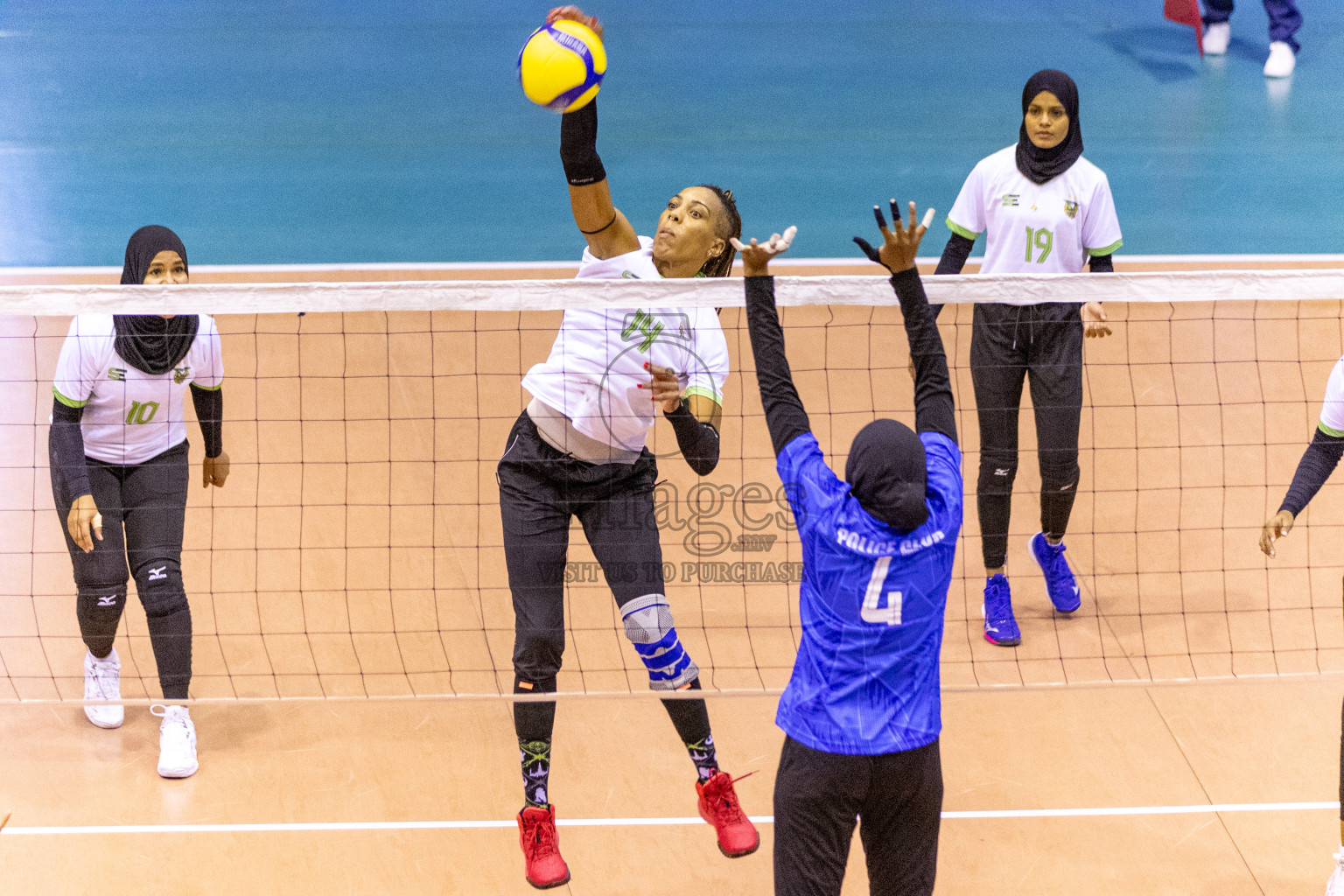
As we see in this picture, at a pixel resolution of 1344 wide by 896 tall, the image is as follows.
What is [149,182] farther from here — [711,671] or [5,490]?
[711,671]

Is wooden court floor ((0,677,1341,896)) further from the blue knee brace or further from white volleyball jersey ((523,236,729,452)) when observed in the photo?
white volleyball jersey ((523,236,729,452))

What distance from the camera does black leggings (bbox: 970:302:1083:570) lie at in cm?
524

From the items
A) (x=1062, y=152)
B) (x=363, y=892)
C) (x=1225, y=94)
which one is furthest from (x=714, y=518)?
(x=1225, y=94)

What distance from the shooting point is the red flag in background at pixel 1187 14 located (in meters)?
13.2

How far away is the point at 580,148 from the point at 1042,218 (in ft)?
7.25

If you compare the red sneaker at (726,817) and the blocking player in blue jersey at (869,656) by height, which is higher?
the blocking player in blue jersey at (869,656)

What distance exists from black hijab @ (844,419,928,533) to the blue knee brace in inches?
43.8

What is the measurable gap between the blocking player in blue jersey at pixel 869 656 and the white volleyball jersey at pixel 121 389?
2.35 m

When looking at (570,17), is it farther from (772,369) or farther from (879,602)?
(879,602)

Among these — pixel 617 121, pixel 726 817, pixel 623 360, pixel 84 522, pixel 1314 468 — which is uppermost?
pixel 617 121

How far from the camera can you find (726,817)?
427cm

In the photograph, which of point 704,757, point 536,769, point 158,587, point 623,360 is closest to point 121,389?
point 158,587

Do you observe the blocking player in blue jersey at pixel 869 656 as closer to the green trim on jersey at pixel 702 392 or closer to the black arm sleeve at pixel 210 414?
the green trim on jersey at pixel 702 392

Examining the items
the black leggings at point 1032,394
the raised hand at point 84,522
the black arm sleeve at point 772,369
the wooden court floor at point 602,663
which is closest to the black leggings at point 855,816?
the black arm sleeve at point 772,369
